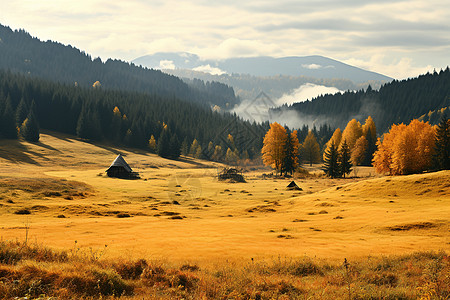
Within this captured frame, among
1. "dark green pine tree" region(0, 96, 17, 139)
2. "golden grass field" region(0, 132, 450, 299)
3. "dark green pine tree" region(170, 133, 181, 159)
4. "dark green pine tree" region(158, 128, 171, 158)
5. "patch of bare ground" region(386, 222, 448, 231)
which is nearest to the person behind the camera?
"golden grass field" region(0, 132, 450, 299)

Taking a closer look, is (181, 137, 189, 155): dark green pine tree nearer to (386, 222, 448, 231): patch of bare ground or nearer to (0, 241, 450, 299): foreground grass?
(386, 222, 448, 231): patch of bare ground

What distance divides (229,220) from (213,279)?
19.5 m

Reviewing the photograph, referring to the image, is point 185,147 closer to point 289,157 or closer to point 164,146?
point 164,146

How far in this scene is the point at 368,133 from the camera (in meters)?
120

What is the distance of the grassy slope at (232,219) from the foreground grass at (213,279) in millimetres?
2507

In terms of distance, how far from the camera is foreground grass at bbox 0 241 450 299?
11023mm

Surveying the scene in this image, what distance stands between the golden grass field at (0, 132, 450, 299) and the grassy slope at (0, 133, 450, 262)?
0.21ft

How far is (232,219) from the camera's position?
33969mm

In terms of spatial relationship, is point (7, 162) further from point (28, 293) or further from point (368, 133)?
point (368, 133)

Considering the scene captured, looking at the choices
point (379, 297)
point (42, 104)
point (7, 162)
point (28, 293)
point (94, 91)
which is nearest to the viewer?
point (28, 293)

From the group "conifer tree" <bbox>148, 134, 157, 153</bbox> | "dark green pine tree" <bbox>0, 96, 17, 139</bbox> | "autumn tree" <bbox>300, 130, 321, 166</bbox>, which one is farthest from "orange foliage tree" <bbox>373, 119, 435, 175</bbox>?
"dark green pine tree" <bbox>0, 96, 17, 139</bbox>

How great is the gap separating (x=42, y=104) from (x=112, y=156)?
2470 inches

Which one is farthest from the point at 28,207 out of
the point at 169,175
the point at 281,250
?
the point at 169,175

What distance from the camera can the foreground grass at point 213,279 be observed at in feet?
36.2
